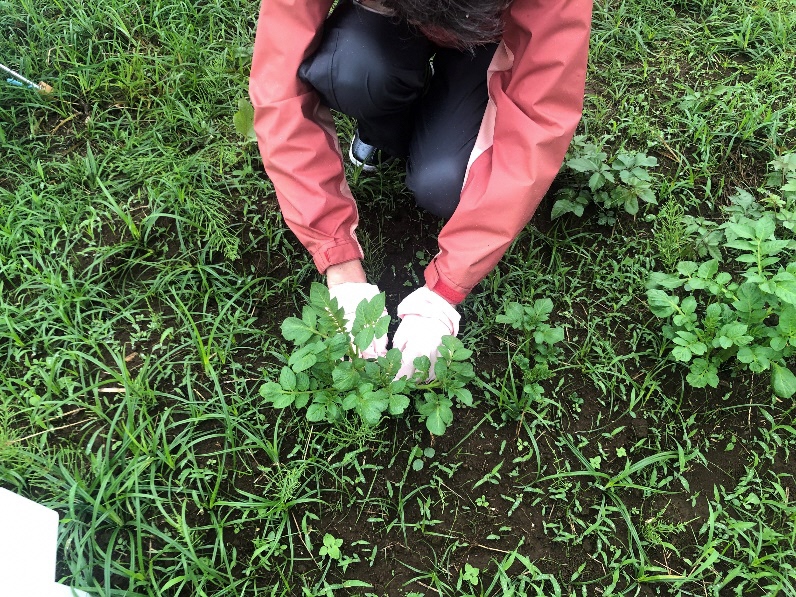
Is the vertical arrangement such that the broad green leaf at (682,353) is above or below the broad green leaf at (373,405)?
below

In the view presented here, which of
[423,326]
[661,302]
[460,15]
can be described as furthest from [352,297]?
[661,302]

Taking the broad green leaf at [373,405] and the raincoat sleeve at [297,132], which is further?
the raincoat sleeve at [297,132]

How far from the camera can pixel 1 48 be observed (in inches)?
92.9

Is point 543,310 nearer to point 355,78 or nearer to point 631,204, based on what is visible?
point 631,204

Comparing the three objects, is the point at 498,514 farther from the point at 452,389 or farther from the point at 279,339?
the point at 279,339

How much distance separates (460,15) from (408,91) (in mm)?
544

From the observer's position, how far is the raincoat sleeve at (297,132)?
158 centimetres

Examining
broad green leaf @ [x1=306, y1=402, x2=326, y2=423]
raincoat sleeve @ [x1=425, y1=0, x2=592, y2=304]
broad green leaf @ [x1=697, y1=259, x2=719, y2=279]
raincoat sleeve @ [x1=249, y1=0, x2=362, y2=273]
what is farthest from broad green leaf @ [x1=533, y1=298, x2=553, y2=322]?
broad green leaf @ [x1=306, y1=402, x2=326, y2=423]

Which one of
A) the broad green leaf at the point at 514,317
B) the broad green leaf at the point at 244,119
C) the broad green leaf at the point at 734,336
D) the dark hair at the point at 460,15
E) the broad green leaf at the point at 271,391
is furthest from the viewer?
the broad green leaf at the point at 244,119

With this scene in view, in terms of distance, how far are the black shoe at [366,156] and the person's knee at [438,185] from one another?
→ 274 millimetres

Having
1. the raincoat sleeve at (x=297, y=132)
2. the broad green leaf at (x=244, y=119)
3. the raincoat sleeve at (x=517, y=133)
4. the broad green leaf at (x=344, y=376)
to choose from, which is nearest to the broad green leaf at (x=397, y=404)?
the broad green leaf at (x=344, y=376)

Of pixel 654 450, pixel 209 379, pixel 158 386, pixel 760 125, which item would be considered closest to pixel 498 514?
pixel 654 450

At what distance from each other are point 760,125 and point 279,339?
1.94 metres

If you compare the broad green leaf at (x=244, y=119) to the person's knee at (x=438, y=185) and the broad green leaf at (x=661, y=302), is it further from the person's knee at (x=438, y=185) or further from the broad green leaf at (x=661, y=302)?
the broad green leaf at (x=661, y=302)
